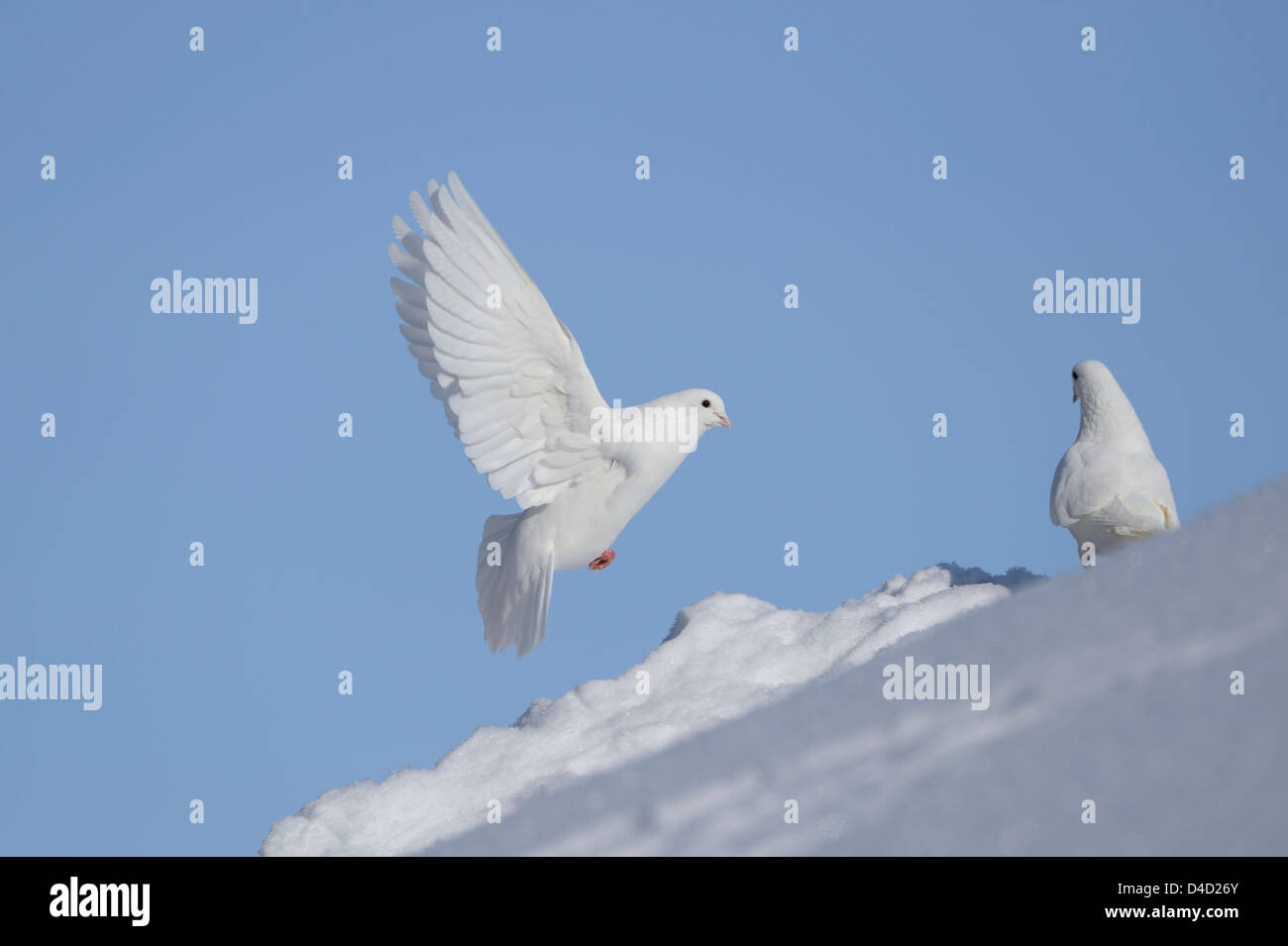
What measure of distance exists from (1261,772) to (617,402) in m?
4.97

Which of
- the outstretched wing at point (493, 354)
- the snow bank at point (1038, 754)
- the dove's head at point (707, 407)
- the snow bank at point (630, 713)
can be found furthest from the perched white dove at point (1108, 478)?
the snow bank at point (1038, 754)

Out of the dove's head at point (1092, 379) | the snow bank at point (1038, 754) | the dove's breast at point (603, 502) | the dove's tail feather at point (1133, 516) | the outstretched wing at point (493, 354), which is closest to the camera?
the snow bank at point (1038, 754)

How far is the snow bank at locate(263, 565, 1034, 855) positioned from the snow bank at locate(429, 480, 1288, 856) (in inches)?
118

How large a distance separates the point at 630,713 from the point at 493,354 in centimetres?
227

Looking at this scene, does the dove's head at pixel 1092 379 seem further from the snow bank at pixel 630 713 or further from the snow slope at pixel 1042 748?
the snow slope at pixel 1042 748

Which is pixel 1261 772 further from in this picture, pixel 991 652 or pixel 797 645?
pixel 797 645

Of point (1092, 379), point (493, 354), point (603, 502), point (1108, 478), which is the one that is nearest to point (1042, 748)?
point (1108, 478)

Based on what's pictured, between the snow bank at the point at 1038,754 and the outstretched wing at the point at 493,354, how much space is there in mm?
3697

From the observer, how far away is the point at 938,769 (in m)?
2.76

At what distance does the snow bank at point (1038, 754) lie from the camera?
2.53 metres

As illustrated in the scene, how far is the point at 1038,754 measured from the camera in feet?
8.96

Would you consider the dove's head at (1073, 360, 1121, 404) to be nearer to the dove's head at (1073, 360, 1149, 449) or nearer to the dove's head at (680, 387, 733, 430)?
the dove's head at (1073, 360, 1149, 449)

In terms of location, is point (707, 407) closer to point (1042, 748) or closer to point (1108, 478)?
point (1108, 478)
